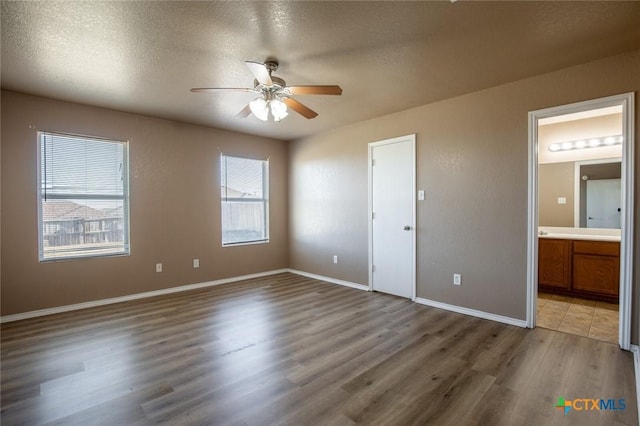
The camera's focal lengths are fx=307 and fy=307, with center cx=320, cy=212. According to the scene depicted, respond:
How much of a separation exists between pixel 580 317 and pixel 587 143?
2503 millimetres

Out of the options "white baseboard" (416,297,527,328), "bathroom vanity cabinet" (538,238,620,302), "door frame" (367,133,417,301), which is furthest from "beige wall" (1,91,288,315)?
"bathroom vanity cabinet" (538,238,620,302)

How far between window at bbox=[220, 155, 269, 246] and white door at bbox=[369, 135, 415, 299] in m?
2.15

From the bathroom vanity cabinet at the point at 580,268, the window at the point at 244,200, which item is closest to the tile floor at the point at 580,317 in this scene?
the bathroom vanity cabinet at the point at 580,268

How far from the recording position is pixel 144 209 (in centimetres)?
431

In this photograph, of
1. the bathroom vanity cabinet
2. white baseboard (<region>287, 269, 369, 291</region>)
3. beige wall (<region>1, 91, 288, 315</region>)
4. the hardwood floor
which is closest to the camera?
the hardwood floor

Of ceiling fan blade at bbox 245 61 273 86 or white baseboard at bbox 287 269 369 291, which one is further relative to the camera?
white baseboard at bbox 287 269 369 291

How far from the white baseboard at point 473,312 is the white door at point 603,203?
93.2 inches

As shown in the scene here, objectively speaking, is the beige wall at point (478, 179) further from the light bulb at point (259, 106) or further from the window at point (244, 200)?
the light bulb at point (259, 106)

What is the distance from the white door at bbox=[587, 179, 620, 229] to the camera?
163 inches

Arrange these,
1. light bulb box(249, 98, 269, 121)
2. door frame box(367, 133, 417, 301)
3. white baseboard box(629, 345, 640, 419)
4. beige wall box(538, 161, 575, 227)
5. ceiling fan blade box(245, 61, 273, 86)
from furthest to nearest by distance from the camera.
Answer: beige wall box(538, 161, 575, 227)
door frame box(367, 133, 417, 301)
light bulb box(249, 98, 269, 121)
ceiling fan blade box(245, 61, 273, 86)
white baseboard box(629, 345, 640, 419)

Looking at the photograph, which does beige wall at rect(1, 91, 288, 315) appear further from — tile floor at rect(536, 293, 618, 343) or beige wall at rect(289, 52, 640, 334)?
tile floor at rect(536, 293, 618, 343)

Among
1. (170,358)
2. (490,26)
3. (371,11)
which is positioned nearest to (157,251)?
(170,358)

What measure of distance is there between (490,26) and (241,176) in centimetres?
418

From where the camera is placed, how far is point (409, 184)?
162 inches
